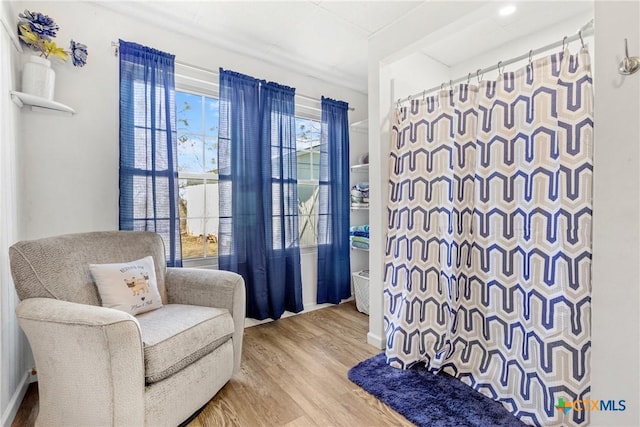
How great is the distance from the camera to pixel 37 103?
1654mm

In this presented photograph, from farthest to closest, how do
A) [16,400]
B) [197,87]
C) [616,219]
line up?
[197,87] → [16,400] → [616,219]

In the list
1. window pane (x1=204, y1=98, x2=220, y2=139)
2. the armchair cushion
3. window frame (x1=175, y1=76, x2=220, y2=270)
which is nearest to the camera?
the armchair cushion

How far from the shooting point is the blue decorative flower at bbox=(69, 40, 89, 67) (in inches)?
70.7

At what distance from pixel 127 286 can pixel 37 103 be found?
1.18 meters

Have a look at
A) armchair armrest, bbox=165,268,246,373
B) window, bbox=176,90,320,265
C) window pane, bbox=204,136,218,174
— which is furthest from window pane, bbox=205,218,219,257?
armchair armrest, bbox=165,268,246,373

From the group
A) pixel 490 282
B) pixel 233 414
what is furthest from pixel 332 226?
pixel 233 414

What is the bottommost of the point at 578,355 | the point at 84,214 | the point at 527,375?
the point at 527,375

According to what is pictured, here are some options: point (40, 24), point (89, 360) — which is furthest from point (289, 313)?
point (40, 24)

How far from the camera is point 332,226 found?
2.97m

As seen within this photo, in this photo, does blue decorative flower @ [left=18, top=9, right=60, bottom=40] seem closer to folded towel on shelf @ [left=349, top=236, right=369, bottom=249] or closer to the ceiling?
the ceiling

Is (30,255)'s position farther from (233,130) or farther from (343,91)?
(343,91)

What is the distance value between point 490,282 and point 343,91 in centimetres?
239

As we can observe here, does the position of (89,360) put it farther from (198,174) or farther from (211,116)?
(211,116)

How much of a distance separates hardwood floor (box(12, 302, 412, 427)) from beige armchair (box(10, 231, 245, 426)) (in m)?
0.14
